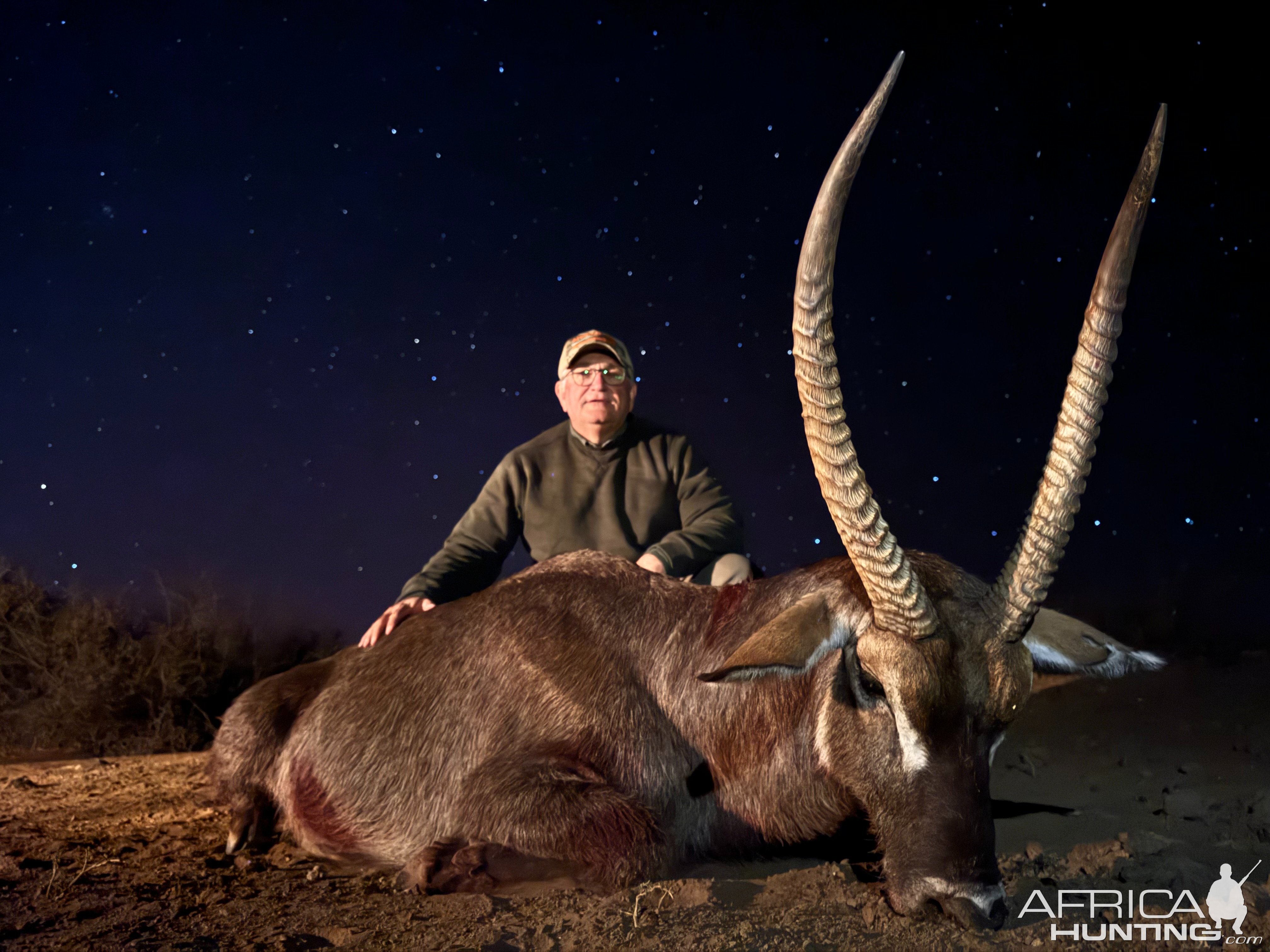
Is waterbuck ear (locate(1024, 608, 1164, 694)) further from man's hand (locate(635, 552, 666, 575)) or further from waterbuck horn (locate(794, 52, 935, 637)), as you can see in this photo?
man's hand (locate(635, 552, 666, 575))

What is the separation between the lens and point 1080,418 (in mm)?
2943

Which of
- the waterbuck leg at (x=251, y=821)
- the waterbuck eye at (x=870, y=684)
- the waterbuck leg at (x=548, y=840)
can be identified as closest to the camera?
the waterbuck eye at (x=870, y=684)

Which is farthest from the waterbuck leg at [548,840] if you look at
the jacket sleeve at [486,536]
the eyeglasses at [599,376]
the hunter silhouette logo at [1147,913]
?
the eyeglasses at [599,376]

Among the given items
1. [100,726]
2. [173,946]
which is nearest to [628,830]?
[173,946]

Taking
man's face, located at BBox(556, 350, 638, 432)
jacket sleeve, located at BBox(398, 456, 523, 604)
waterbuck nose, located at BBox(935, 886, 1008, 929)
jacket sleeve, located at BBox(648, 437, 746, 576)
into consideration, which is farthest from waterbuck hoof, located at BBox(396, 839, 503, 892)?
man's face, located at BBox(556, 350, 638, 432)

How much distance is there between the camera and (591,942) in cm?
271

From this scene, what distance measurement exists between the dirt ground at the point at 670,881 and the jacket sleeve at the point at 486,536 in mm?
1765

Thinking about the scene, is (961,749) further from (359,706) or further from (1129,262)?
(359,706)

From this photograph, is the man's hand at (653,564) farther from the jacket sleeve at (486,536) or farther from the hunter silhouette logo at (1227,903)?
the hunter silhouette logo at (1227,903)

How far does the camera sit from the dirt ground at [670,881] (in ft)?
9.04

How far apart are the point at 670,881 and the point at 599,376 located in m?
3.28

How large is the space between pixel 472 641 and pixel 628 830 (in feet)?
4.31

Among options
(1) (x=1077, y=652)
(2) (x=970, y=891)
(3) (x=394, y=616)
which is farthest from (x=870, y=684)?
(3) (x=394, y=616)

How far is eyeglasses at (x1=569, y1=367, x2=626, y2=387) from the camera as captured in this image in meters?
5.75
